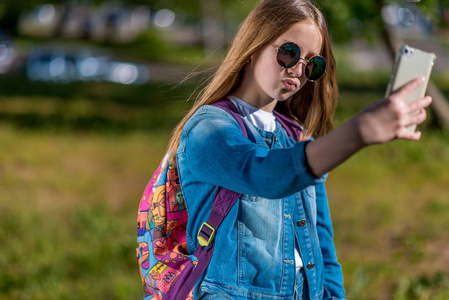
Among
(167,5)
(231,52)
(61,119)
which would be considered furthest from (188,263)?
(167,5)

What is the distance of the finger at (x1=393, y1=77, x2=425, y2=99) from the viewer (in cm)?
114

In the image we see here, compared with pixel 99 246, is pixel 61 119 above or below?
above

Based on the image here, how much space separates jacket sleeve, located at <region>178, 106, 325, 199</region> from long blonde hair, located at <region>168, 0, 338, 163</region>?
6.1 inches

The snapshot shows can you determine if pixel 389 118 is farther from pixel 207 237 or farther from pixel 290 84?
pixel 207 237

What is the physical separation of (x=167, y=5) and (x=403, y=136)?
28202 mm

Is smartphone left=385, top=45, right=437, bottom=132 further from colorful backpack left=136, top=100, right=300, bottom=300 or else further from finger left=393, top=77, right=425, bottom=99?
colorful backpack left=136, top=100, right=300, bottom=300

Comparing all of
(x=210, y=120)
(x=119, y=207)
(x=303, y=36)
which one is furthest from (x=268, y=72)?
(x=119, y=207)

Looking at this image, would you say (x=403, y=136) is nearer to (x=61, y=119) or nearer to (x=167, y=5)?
(x=61, y=119)

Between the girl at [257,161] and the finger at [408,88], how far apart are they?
0.34 meters

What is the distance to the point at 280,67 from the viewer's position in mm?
1643

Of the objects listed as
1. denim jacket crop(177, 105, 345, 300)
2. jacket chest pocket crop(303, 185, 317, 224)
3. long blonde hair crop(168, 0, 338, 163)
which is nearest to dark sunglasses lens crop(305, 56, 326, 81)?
long blonde hair crop(168, 0, 338, 163)

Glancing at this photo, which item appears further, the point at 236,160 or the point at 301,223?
the point at 301,223

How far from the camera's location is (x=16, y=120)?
10312mm

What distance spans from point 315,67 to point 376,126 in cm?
59
